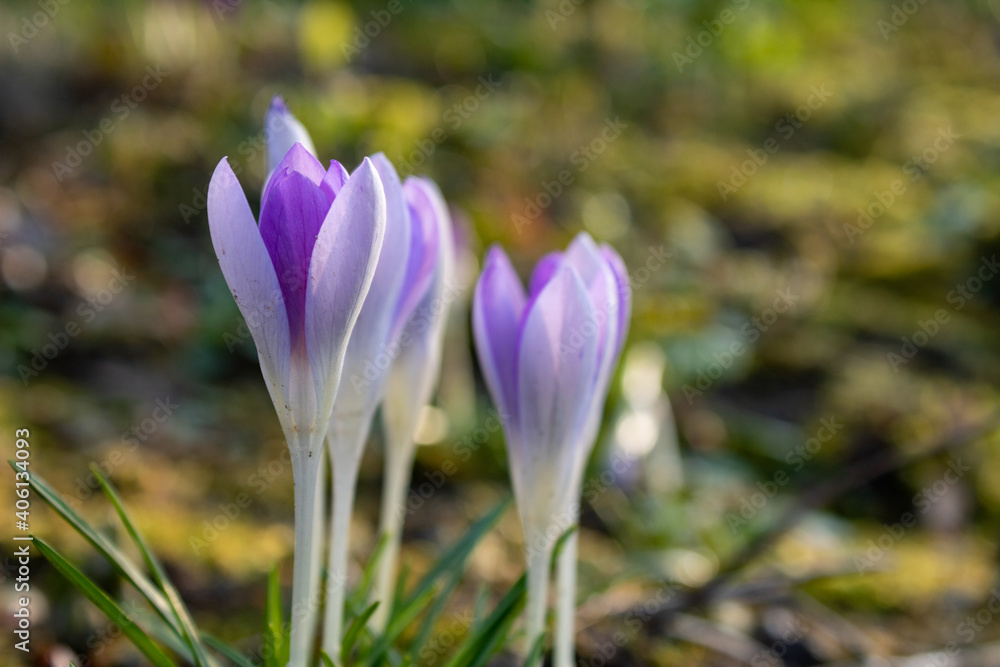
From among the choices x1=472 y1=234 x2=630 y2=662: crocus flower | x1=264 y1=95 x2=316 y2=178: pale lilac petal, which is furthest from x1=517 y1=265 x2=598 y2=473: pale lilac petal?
x1=264 y1=95 x2=316 y2=178: pale lilac petal

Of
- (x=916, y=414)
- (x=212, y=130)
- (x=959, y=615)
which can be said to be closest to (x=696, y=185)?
Answer: (x=916, y=414)

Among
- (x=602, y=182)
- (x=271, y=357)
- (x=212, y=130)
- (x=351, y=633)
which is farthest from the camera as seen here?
(x=602, y=182)

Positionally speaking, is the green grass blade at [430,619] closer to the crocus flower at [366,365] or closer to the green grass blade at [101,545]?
the crocus flower at [366,365]

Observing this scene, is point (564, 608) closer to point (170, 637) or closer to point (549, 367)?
point (549, 367)

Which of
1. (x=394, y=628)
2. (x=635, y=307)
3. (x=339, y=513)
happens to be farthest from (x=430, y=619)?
(x=635, y=307)

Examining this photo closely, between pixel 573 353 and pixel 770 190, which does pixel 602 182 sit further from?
pixel 573 353

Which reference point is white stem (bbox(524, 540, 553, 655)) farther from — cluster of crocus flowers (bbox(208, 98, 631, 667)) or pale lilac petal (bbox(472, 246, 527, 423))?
pale lilac petal (bbox(472, 246, 527, 423))
